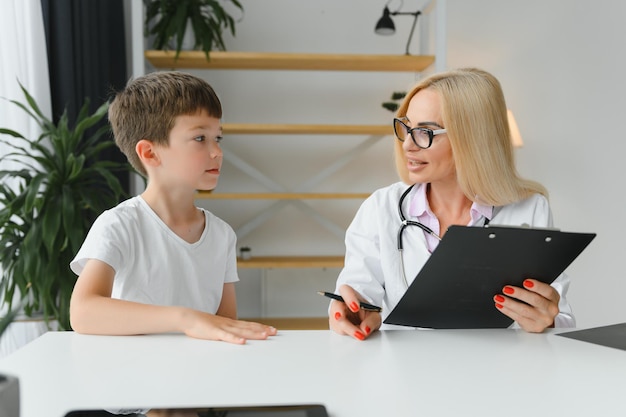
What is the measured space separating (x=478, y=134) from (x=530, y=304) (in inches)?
15.5

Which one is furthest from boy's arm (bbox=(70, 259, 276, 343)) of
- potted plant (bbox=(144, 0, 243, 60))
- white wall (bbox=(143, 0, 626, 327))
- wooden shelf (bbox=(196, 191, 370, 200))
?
white wall (bbox=(143, 0, 626, 327))

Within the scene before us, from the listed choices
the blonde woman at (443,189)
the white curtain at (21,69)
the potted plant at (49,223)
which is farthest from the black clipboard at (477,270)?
the white curtain at (21,69)

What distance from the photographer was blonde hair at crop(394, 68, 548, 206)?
4.10 ft

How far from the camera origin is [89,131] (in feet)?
9.75

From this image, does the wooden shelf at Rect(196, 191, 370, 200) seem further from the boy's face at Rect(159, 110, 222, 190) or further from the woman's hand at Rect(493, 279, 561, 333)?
the woman's hand at Rect(493, 279, 561, 333)

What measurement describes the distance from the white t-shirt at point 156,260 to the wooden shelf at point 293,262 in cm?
177

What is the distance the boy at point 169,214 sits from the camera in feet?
4.16

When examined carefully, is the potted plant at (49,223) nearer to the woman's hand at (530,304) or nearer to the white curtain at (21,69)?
the white curtain at (21,69)

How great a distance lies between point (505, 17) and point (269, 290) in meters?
2.21

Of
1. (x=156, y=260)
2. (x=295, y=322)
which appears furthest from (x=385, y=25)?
(x=156, y=260)

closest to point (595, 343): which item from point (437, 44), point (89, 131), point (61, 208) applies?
point (61, 208)

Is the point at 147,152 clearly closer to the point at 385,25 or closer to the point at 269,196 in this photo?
the point at 269,196

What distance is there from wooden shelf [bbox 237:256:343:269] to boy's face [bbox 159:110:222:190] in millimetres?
1839

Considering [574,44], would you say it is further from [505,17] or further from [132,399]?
[132,399]
